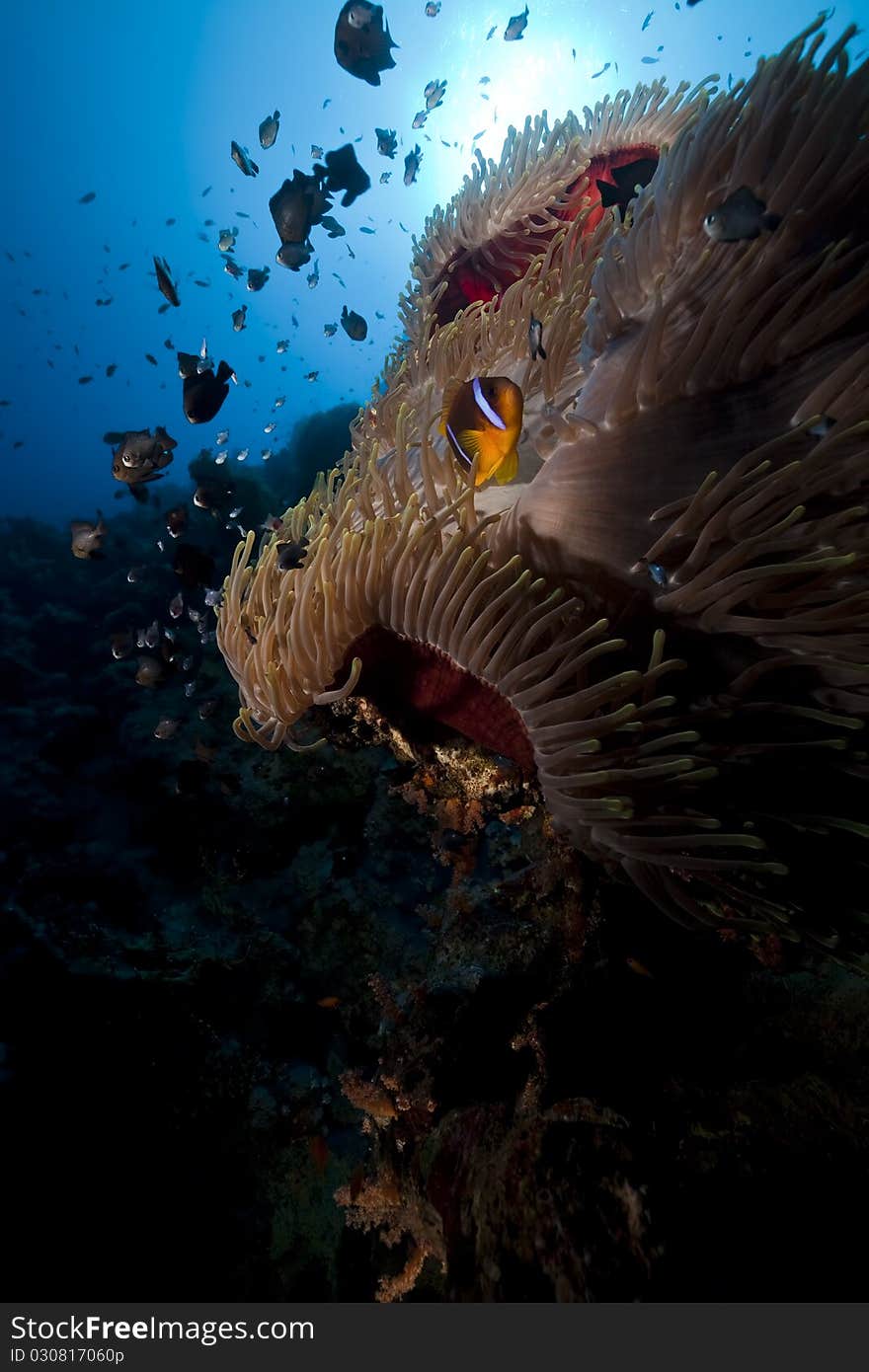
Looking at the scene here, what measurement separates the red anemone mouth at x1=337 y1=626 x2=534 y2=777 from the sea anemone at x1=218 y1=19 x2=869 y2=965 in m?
0.01

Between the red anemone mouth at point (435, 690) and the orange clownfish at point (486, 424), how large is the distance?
0.69m

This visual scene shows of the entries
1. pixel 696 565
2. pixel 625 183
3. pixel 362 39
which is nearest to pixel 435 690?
pixel 696 565

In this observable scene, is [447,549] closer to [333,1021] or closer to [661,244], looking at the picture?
[661,244]

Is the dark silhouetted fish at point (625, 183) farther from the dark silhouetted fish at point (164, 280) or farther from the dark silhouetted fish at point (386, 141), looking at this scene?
the dark silhouetted fish at point (386, 141)

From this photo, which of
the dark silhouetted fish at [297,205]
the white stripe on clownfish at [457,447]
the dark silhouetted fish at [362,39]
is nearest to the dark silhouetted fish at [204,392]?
the dark silhouetted fish at [297,205]

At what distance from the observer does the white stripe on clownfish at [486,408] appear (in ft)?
7.39

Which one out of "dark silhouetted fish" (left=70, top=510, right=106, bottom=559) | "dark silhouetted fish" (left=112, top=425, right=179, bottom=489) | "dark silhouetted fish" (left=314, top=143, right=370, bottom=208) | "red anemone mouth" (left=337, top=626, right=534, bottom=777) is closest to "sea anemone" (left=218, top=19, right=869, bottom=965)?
"red anemone mouth" (left=337, top=626, right=534, bottom=777)

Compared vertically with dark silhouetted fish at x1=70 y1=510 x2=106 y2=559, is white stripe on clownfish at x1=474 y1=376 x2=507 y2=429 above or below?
below

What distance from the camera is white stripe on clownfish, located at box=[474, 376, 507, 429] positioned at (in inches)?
88.7

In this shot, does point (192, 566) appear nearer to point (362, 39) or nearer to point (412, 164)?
point (362, 39)

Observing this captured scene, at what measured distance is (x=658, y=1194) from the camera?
69.4 inches

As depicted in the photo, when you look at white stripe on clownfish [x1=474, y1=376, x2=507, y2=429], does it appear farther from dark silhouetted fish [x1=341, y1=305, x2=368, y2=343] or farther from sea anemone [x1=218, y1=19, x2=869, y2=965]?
dark silhouetted fish [x1=341, y1=305, x2=368, y2=343]

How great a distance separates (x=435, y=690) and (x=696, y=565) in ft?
3.35

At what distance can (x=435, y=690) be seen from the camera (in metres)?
2.53
